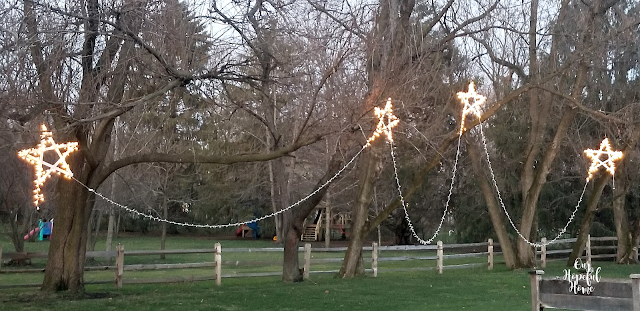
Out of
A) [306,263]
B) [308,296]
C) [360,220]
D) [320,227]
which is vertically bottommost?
[308,296]

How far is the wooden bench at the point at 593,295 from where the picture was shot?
6.70m

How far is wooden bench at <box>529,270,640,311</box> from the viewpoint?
6.70 meters

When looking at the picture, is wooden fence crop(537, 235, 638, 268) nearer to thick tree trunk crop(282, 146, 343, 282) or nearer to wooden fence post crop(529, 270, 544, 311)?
thick tree trunk crop(282, 146, 343, 282)

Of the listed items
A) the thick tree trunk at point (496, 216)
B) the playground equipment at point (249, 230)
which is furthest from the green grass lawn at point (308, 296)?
the playground equipment at point (249, 230)

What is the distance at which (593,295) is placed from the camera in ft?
22.9

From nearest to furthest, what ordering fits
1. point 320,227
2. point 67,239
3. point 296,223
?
point 67,239, point 296,223, point 320,227

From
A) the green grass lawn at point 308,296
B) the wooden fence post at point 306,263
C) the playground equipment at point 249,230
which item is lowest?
the green grass lawn at point 308,296

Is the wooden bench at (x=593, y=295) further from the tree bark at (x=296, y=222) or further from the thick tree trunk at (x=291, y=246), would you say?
the thick tree trunk at (x=291, y=246)

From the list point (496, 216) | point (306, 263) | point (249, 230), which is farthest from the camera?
point (249, 230)

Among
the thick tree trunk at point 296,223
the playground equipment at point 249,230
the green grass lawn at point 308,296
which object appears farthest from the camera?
the playground equipment at point 249,230

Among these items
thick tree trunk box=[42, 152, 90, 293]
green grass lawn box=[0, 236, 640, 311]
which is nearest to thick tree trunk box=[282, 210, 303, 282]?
green grass lawn box=[0, 236, 640, 311]

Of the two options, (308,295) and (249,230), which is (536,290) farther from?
(249,230)

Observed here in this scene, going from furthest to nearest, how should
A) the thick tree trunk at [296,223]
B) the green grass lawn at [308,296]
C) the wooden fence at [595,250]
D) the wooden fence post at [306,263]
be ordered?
the wooden fence at [595,250]
the wooden fence post at [306,263]
the thick tree trunk at [296,223]
the green grass lawn at [308,296]

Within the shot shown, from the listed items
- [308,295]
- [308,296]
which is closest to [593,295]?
[308,296]
